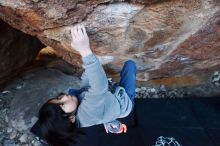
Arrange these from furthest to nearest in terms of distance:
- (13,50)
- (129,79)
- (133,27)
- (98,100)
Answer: (13,50) < (129,79) < (133,27) < (98,100)

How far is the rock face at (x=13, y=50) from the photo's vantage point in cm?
281

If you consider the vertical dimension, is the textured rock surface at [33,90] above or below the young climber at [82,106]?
below

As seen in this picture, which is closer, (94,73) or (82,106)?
(94,73)

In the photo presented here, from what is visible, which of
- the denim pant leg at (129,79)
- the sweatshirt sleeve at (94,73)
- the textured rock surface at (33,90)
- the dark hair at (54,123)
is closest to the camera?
the sweatshirt sleeve at (94,73)

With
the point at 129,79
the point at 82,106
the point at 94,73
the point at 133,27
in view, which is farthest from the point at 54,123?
the point at 133,27

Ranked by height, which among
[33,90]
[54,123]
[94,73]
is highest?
[94,73]

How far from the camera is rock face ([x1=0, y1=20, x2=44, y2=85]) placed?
2.81 m

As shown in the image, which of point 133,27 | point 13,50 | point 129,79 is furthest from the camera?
point 13,50

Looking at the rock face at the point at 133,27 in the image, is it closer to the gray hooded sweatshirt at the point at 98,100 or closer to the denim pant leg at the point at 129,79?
the denim pant leg at the point at 129,79

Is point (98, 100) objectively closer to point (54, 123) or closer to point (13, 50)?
point (54, 123)

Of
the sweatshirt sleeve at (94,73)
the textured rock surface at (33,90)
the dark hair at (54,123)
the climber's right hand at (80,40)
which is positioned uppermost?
the climber's right hand at (80,40)

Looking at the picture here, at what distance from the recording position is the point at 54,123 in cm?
199

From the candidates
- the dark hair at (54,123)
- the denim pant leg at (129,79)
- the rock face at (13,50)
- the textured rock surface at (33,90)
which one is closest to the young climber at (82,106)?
the dark hair at (54,123)

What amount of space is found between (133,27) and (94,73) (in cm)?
56
